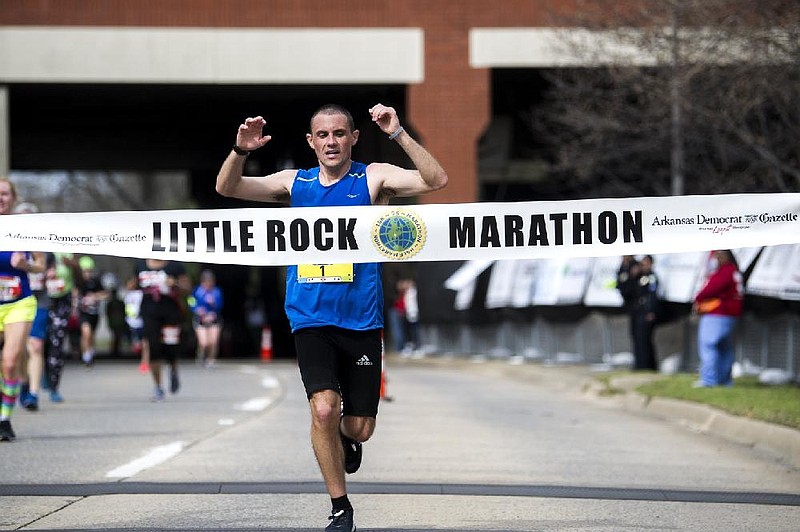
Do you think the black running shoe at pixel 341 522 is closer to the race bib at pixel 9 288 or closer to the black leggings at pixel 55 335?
the race bib at pixel 9 288

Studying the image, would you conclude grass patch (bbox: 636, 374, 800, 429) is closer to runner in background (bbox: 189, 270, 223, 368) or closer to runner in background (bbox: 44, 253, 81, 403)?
runner in background (bbox: 44, 253, 81, 403)

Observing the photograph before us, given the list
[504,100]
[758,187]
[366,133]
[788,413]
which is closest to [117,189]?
[366,133]

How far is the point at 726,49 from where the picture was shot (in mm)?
22125

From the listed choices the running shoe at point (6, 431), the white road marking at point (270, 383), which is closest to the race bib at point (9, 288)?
the running shoe at point (6, 431)

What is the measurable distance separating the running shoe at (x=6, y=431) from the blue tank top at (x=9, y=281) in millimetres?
1054

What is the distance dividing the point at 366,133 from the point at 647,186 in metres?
15.3

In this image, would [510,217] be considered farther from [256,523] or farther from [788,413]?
[788,413]

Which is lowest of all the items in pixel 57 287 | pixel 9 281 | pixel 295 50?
pixel 57 287

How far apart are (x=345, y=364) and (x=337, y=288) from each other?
0.35 m

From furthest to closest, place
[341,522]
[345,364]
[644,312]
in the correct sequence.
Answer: [644,312], [345,364], [341,522]

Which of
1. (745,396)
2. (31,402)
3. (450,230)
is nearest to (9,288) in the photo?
(31,402)

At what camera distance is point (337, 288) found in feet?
23.6

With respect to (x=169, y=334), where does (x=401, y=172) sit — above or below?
above

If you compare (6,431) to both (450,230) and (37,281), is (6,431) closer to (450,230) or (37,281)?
(37,281)
